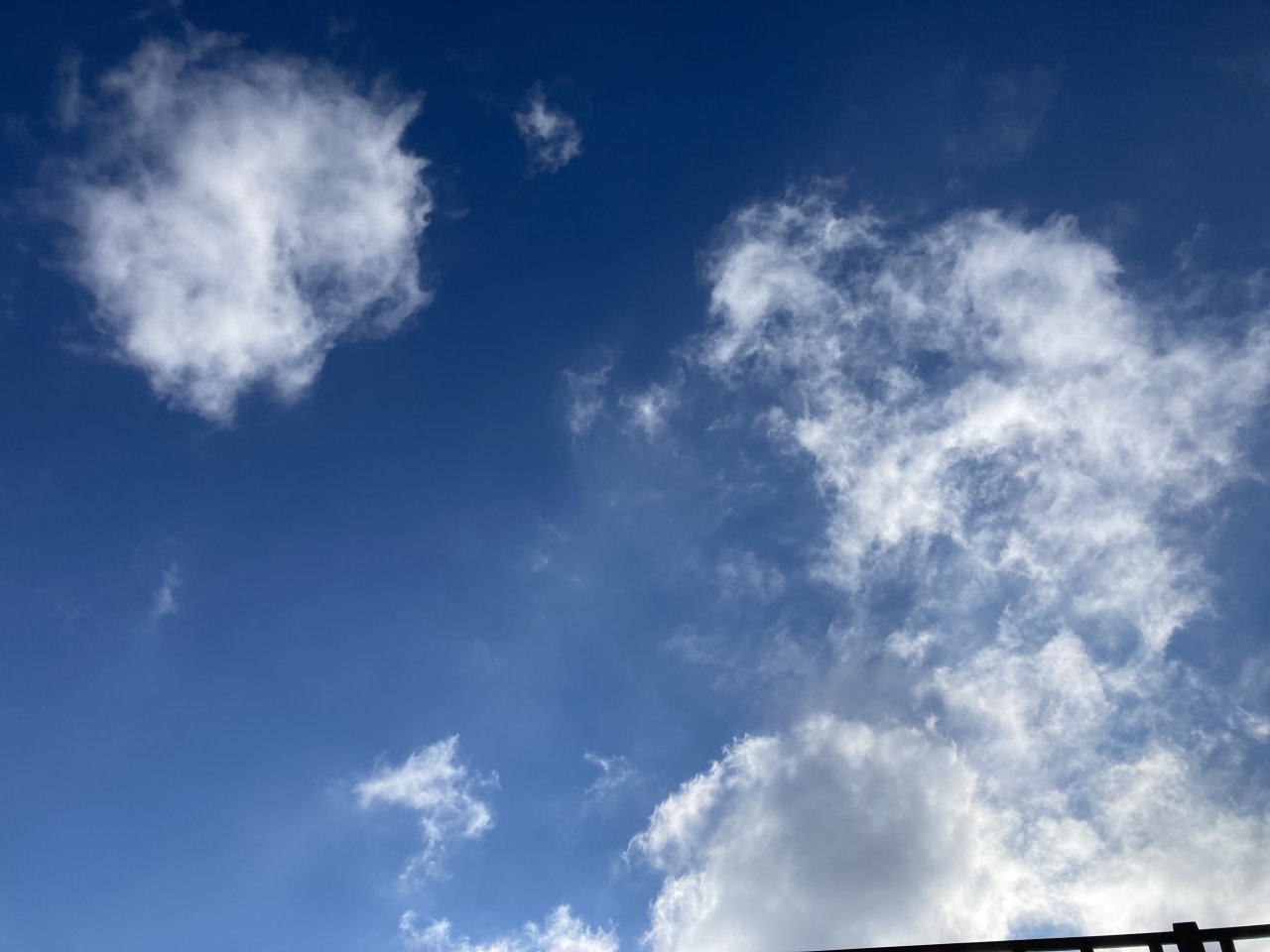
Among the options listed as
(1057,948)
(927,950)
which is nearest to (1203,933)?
(1057,948)

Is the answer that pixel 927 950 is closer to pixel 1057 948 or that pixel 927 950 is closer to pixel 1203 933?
pixel 1057 948

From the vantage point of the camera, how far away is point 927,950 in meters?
11.2

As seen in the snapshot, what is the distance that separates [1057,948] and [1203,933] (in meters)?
1.82

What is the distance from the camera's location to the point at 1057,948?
1048 cm

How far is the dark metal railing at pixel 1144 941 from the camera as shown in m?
10.1

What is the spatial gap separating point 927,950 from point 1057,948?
1.69 m

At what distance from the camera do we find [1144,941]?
10.4 m

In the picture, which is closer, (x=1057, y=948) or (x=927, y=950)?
(x=1057, y=948)

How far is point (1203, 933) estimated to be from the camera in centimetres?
1023

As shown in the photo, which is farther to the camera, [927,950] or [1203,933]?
[927,950]

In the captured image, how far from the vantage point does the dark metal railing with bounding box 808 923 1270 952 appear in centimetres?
1012
